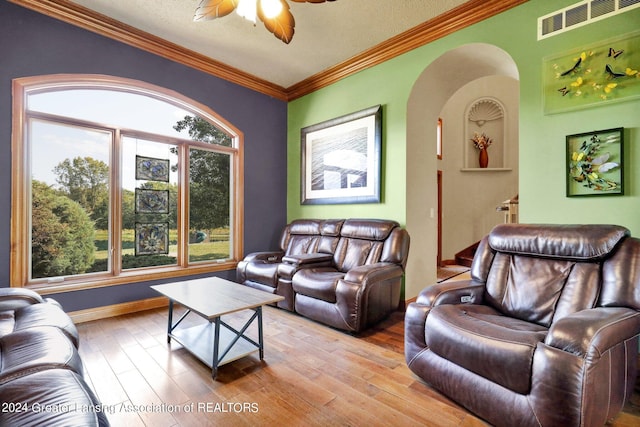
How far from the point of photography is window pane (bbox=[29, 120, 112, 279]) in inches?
111

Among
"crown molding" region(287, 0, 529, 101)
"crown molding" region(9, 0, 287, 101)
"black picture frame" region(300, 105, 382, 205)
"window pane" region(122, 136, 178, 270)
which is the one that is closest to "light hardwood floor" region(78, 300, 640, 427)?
"window pane" region(122, 136, 178, 270)

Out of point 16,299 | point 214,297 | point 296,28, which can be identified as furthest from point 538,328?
point 296,28

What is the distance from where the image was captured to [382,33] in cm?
329

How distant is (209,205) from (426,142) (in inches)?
121

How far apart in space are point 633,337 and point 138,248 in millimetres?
4274

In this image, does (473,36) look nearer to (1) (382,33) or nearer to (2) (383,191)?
(1) (382,33)

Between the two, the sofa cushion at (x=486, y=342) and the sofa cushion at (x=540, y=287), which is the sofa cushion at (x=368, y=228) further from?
the sofa cushion at (x=486, y=342)

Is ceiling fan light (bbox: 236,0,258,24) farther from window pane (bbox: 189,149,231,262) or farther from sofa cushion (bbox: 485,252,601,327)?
sofa cushion (bbox: 485,252,601,327)

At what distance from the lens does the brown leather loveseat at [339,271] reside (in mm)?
2617

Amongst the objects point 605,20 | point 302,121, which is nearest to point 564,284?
point 605,20

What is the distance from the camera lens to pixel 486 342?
147 centimetres

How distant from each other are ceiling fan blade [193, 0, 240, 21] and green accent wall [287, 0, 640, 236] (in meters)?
2.06

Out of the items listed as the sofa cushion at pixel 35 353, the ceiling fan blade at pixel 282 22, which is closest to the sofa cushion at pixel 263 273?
the sofa cushion at pixel 35 353

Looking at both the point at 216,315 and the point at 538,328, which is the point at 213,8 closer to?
the point at 216,315
